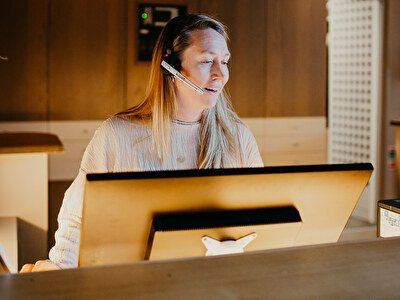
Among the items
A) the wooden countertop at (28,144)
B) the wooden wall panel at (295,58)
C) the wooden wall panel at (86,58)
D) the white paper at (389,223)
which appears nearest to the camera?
the white paper at (389,223)

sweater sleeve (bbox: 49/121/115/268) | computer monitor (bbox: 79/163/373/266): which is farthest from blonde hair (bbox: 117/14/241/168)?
computer monitor (bbox: 79/163/373/266)

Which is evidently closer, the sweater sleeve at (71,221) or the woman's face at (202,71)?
the sweater sleeve at (71,221)

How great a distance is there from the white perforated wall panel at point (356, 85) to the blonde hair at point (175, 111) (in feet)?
13.2

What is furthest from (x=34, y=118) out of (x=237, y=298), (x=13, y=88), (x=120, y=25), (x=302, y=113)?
(x=237, y=298)

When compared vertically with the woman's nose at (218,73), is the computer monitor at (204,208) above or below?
below

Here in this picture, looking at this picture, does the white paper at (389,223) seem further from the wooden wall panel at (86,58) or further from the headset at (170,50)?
the wooden wall panel at (86,58)

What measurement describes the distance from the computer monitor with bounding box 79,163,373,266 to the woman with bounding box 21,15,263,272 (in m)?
0.72

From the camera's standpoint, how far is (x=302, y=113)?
5379 millimetres

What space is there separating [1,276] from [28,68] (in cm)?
380

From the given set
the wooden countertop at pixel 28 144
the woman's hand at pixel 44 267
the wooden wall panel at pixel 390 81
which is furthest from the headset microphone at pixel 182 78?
the wooden wall panel at pixel 390 81

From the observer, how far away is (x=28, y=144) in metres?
3.43

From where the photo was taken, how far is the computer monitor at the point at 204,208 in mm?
1062

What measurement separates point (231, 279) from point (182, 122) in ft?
3.83

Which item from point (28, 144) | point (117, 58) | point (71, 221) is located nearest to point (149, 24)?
point (117, 58)
